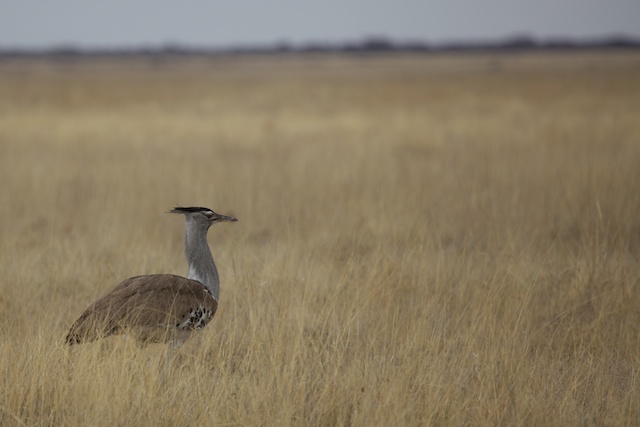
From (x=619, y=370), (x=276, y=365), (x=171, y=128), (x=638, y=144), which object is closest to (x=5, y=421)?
(x=276, y=365)

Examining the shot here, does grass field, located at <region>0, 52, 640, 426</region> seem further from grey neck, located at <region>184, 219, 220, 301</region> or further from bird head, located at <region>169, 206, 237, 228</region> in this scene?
bird head, located at <region>169, 206, 237, 228</region>

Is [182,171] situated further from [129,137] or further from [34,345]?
[34,345]

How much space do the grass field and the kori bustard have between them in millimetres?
90

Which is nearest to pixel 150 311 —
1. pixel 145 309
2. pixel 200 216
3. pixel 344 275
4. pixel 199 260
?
pixel 145 309

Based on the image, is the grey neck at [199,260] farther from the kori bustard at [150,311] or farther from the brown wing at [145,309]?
the brown wing at [145,309]

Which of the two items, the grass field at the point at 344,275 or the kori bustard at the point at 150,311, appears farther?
the kori bustard at the point at 150,311

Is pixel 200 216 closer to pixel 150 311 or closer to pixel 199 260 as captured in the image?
pixel 199 260

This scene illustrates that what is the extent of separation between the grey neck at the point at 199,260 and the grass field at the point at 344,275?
28 centimetres

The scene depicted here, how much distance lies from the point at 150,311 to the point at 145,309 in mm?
27

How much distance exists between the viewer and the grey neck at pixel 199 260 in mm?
3791

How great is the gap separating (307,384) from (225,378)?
13.8 inches

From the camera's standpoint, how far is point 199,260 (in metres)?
3.81

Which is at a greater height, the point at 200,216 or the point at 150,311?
the point at 200,216

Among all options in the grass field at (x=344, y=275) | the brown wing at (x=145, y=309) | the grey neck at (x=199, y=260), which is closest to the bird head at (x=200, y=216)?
the grey neck at (x=199, y=260)
